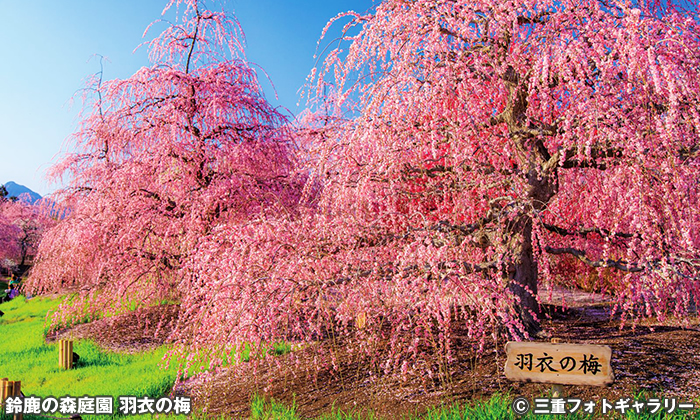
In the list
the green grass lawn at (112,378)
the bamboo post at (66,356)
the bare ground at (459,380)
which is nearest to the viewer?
the green grass lawn at (112,378)

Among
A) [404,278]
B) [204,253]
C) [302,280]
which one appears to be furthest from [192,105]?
[404,278]

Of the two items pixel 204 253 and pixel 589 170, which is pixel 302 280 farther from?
pixel 589 170

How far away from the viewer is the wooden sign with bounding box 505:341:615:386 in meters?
3.77

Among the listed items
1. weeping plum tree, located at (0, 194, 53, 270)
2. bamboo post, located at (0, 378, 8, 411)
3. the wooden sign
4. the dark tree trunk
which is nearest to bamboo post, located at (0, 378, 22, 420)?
bamboo post, located at (0, 378, 8, 411)

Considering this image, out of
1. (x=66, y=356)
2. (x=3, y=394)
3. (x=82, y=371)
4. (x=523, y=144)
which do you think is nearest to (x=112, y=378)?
(x=82, y=371)

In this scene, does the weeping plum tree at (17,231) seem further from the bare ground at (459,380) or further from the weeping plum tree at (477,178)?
the weeping plum tree at (477,178)

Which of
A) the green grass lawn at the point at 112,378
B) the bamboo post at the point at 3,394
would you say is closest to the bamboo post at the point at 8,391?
the bamboo post at the point at 3,394

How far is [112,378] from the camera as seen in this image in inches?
288

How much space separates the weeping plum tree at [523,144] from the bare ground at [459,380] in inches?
22.5

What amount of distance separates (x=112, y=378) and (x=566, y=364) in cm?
651

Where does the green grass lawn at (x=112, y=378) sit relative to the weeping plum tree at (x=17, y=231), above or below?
below

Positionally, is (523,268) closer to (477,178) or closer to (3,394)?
(477,178)

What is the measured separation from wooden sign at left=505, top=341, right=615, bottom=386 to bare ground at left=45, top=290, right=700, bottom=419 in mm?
855

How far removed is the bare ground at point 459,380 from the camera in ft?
15.2
